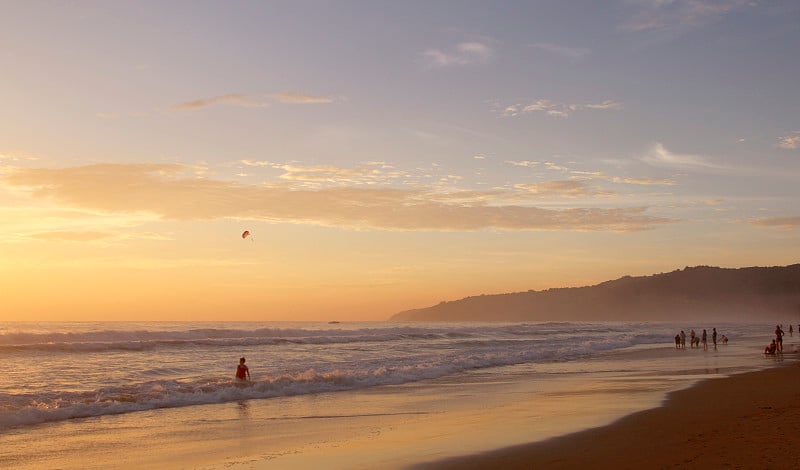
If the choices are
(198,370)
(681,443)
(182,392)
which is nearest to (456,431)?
(681,443)

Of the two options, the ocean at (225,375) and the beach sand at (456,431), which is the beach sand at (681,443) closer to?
the beach sand at (456,431)

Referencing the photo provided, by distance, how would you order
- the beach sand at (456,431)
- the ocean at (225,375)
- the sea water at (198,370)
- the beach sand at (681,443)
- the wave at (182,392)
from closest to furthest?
the beach sand at (681,443) → the beach sand at (456,431) → the wave at (182,392) → the ocean at (225,375) → the sea water at (198,370)

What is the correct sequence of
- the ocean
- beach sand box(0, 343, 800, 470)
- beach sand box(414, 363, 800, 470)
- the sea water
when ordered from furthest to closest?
the sea water < the ocean < beach sand box(0, 343, 800, 470) < beach sand box(414, 363, 800, 470)

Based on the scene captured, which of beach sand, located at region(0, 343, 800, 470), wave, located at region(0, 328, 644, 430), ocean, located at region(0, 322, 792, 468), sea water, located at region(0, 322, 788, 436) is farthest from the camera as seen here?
sea water, located at region(0, 322, 788, 436)

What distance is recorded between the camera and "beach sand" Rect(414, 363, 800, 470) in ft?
31.8

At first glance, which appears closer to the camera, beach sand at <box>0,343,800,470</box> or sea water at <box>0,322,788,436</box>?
beach sand at <box>0,343,800,470</box>

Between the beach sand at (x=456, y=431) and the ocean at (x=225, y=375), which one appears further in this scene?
the ocean at (x=225, y=375)

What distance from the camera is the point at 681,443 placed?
11.2 m

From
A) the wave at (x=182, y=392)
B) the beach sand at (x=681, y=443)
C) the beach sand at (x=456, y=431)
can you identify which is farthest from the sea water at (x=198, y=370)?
the beach sand at (x=681, y=443)

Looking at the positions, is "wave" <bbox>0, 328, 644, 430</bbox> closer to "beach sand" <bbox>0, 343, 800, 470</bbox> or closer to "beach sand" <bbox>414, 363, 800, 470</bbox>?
"beach sand" <bbox>0, 343, 800, 470</bbox>

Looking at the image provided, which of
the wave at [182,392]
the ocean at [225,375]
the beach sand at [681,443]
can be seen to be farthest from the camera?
the ocean at [225,375]

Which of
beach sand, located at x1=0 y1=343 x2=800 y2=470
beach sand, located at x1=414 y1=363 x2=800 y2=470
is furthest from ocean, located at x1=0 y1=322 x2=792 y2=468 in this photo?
beach sand, located at x1=414 y1=363 x2=800 y2=470

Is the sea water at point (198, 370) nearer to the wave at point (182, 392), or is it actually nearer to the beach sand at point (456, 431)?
the wave at point (182, 392)

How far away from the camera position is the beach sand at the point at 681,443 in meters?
9.69
